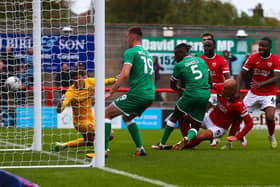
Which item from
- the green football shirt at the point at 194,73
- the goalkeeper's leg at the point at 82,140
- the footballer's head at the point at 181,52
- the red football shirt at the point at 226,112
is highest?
the footballer's head at the point at 181,52

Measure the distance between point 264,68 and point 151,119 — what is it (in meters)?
10.6

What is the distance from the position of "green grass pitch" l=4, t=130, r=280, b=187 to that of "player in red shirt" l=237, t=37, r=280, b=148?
123 cm

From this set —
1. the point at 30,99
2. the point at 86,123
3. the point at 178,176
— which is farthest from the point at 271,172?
the point at 30,99

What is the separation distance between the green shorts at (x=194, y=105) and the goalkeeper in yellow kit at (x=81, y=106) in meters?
1.65

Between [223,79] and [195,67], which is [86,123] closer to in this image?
[195,67]

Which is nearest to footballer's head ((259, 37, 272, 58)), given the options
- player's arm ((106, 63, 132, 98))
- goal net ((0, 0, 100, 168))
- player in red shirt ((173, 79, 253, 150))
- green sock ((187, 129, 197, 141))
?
player in red shirt ((173, 79, 253, 150))

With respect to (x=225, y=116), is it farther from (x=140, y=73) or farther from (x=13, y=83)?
(x=13, y=83)

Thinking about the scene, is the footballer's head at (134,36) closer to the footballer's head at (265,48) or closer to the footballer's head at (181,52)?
the footballer's head at (181,52)

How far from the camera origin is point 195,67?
14.4 meters

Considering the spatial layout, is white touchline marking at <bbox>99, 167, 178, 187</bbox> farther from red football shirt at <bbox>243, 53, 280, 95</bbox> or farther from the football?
the football

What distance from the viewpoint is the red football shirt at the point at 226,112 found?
1472 centimetres

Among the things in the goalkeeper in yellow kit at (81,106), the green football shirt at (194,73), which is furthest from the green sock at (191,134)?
the goalkeeper in yellow kit at (81,106)

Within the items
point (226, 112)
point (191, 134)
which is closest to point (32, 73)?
point (191, 134)

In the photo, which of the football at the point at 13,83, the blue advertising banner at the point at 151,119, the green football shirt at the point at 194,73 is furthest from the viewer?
the blue advertising banner at the point at 151,119
